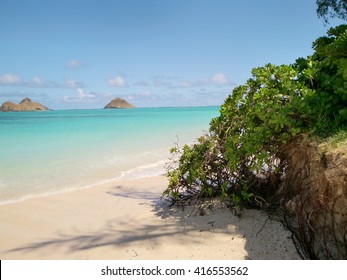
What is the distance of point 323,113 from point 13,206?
481cm

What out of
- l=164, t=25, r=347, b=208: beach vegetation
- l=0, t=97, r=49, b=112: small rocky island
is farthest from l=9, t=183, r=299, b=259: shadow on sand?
l=0, t=97, r=49, b=112: small rocky island

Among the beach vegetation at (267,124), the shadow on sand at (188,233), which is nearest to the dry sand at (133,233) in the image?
the shadow on sand at (188,233)

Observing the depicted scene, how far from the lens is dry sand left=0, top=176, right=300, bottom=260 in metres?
3.35

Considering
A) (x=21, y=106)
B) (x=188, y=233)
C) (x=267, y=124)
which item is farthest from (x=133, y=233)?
(x=21, y=106)

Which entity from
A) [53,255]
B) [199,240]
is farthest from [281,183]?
[53,255]

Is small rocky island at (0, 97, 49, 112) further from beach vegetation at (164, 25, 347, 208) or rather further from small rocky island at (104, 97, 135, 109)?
beach vegetation at (164, 25, 347, 208)

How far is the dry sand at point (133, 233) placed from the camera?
3.35 meters

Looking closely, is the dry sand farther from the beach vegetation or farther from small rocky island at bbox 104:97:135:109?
small rocky island at bbox 104:97:135:109

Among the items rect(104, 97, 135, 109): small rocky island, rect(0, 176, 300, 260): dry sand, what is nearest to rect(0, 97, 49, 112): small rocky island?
rect(104, 97, 135, 109): small rocky island

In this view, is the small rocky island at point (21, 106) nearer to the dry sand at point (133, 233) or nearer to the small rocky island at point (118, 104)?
the small rocky island at point (118, 104)

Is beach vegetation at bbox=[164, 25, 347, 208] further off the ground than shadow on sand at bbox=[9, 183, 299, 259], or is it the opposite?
beach vegetation at bbox=[164, 25, 347, 208]

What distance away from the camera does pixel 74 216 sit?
4.80m

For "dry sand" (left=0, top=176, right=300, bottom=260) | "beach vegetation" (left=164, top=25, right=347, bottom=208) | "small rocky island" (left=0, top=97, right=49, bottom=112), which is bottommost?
"dry sand" (left=0, top=176, right=300, bottom=260)

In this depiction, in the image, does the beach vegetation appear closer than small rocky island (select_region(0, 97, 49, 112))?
Yes
